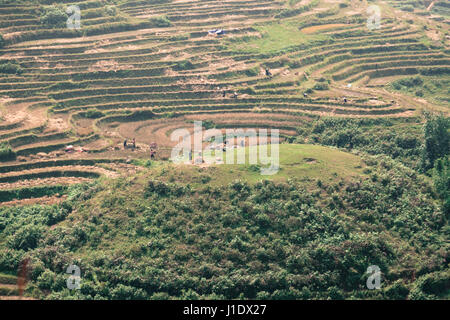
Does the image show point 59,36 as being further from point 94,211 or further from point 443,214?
point 443,214

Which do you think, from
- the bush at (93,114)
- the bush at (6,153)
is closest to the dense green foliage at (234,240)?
the bush at (6,153)

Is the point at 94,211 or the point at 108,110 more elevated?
the point at 108,110

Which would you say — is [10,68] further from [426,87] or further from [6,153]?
[426,87]

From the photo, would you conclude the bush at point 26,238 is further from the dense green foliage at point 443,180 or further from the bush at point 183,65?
the bush at point 183,65

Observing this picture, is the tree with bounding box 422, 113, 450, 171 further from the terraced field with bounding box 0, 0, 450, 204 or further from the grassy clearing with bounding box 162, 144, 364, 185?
the terraced field with bounding box 0, 0, 450, 204

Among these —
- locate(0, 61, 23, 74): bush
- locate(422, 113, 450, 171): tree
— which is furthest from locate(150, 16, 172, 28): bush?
locate(422, 113, 450, 171): tree

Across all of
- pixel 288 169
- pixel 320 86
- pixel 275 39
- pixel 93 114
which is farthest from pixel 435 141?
pixel 93 114
